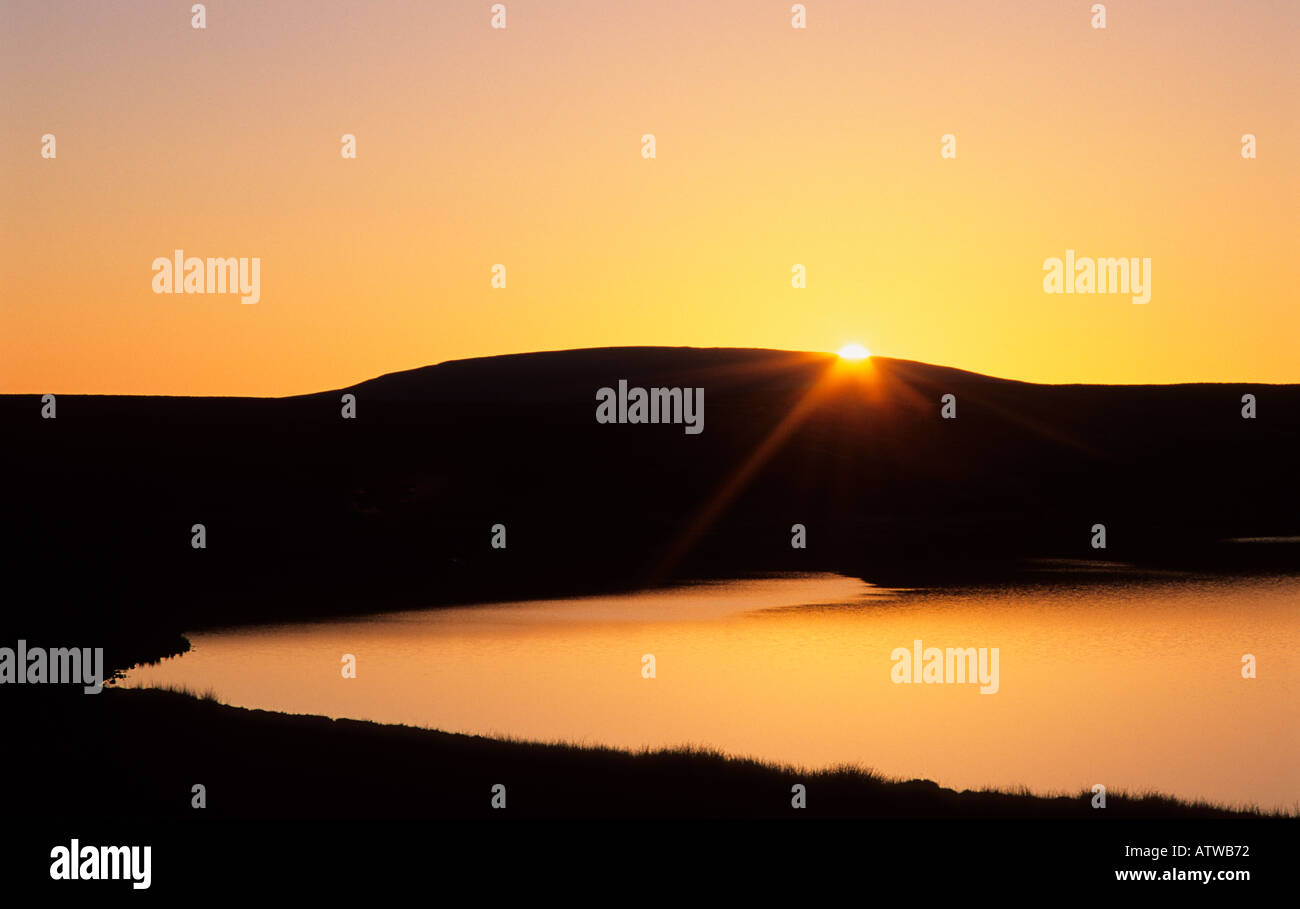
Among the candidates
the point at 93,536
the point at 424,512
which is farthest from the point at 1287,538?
the point at 93,536

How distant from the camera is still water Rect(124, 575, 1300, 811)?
30219mm

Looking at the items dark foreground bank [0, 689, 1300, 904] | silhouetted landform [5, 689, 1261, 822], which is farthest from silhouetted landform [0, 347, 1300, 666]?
dark foreground bank [0, 689, 1300, 904]

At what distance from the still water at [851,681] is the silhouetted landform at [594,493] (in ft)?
17.0

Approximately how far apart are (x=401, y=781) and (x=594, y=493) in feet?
291

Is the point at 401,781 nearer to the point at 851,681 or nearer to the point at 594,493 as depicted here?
the point at 851,681

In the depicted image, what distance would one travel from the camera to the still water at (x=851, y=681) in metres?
30.2

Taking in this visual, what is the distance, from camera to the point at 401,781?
21.6 metres

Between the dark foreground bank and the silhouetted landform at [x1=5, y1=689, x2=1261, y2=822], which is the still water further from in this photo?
the dark foreground bank

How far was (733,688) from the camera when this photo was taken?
3775 cm
